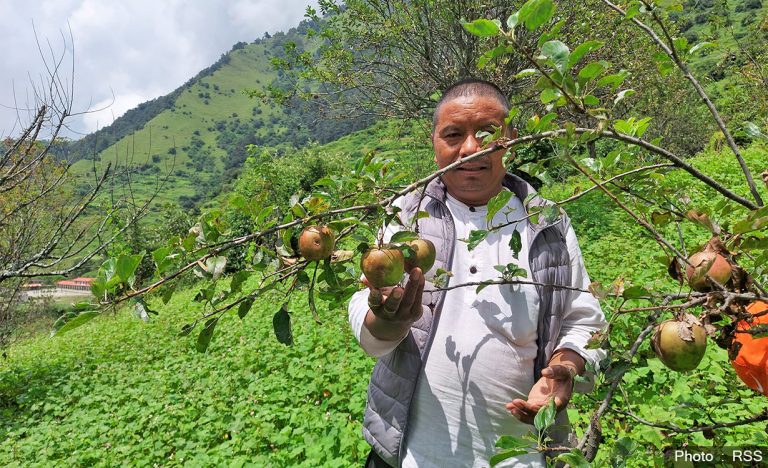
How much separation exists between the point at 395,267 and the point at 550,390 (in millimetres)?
755

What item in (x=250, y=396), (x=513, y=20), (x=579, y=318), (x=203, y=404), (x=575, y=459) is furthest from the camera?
(x=203, y=404)

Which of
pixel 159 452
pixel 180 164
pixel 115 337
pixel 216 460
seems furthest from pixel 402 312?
pixel 180 164

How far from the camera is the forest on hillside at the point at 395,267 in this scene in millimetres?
834

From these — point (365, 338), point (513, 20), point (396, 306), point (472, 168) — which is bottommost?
point (365, 338)

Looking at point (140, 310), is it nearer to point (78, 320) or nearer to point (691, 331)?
point (78, 320)

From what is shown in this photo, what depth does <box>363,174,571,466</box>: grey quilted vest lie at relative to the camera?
1.45 m

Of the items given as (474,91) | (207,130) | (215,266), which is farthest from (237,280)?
(207,130)

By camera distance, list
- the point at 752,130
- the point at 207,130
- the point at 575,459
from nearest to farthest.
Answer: the point at 575,459 < the point at 752,130 < the point at 207,130

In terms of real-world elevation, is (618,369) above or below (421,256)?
below

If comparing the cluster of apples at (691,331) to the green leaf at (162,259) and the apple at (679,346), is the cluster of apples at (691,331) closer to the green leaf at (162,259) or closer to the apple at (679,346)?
the apple at (679,346)

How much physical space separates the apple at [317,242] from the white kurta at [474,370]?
0.57 meters

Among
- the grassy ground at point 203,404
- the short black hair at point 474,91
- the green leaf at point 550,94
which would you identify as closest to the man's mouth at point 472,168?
the short black hair at point 474,91

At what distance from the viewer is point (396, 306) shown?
1105 mm

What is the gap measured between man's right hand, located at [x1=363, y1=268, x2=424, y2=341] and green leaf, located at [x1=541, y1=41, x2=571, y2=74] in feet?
1.86
